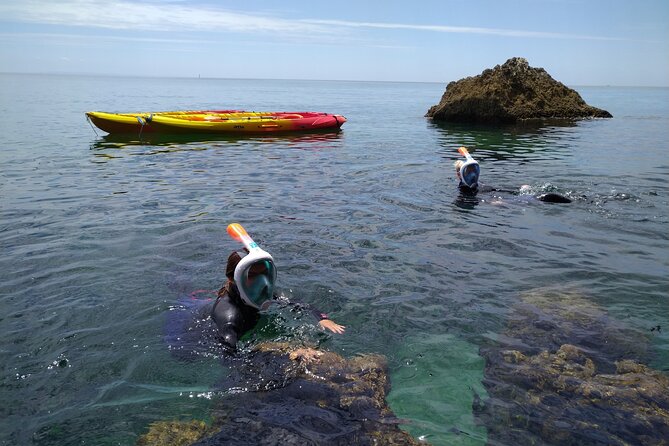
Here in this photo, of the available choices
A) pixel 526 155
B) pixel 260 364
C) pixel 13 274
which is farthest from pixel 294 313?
pixel 526 155

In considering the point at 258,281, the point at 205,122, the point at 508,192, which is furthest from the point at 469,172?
the point at 205,122

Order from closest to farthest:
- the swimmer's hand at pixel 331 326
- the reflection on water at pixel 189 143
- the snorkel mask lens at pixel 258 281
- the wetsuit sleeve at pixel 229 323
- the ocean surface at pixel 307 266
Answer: the ocean surface at pixel 307 266, the snorkel mask lens at pixel 258 281, the wetsuit sleeve at pixel 229 323, the swimmer's hand at pixel 331 326, the reflection on water at pixel 189 143

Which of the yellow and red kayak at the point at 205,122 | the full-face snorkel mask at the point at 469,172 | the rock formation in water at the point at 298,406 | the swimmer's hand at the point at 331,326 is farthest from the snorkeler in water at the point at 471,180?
the yellow and red kayak at the point at 205,122

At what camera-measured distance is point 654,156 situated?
60.4ft

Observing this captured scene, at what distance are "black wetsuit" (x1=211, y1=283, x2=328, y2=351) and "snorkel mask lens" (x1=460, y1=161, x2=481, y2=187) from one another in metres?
7.30

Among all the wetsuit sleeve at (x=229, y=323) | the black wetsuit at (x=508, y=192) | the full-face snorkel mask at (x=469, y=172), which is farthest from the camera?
the full-face snorkel mask at (x=469, y=172)

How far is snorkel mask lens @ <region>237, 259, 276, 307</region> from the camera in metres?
4.89

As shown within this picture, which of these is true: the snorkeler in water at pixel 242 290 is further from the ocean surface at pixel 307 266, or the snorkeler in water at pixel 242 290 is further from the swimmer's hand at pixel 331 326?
the swimmer's hand at pixel 331 326

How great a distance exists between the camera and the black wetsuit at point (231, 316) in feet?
16.5

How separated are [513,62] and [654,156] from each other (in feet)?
49.5

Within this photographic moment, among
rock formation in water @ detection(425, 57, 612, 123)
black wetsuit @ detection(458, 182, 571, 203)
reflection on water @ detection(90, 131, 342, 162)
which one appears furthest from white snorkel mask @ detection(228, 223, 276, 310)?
rock formation in water @ detection(425, 57, 612, 123)

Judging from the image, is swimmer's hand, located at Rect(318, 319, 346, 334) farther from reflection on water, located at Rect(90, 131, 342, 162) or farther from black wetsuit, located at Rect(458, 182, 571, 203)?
reflection on water, located at Rect(90, 131, 342, 162)

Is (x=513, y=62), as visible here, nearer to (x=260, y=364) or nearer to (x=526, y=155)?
(x=526, y=155)

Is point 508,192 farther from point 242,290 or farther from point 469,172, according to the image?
point 242,290
